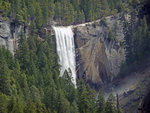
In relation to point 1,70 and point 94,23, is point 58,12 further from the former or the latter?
point 1,70

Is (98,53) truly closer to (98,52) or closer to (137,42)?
(98,52)

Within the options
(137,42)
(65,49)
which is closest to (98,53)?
(65,49)

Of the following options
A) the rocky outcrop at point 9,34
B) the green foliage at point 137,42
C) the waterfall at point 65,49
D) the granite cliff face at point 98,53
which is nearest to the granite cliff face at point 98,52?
the granite cliff face at point 98,53

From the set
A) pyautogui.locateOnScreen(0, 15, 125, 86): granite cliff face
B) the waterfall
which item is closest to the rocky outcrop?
the waterfall

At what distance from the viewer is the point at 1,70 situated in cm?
6488

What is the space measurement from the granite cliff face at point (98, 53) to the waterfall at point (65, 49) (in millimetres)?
1185

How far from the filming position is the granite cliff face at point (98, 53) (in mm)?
89875

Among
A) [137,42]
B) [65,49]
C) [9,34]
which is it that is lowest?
[65,49]

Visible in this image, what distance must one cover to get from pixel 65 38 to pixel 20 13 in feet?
41.1

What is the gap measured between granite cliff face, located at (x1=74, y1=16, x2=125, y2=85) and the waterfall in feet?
3.89

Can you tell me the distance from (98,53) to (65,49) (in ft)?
26.0

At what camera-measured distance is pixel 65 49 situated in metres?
90.6

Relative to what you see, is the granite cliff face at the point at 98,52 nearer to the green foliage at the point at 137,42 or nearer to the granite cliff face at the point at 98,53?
the granite cliff face at the point at 98,53

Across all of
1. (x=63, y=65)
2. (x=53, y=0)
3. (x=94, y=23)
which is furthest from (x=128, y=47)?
(x=53, y=0)
